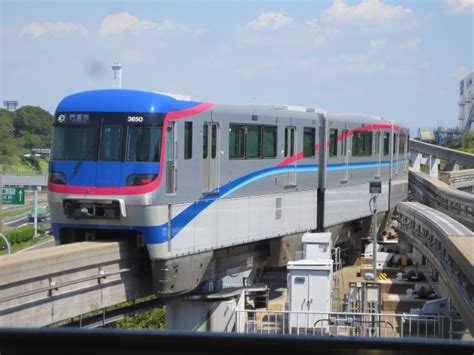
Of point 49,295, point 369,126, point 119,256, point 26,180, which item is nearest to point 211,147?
point 119,256

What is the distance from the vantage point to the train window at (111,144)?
32.9ft

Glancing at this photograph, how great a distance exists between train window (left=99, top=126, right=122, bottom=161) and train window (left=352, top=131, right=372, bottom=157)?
8143 mm

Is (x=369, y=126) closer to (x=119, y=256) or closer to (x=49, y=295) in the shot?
(x=119, y=256)

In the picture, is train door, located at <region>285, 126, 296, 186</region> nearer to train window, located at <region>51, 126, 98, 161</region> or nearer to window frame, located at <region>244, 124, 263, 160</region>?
window frame, located at <region>244, 124, 263, 160</region>

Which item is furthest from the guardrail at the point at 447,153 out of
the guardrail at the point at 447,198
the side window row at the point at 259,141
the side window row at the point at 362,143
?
the side window row at the point at 259,141

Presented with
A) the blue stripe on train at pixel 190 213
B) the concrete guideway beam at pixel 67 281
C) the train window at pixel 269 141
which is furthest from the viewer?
the train window at pixel 269 141

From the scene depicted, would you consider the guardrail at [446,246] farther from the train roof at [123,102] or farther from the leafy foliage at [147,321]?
the leafy foliage at [147,321]

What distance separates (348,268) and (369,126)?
3.85 m

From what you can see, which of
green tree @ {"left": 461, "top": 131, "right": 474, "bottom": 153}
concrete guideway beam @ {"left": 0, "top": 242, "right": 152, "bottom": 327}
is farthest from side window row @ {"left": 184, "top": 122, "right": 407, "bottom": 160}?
green tree @ {"left": 461, "top": 131, "right": 474, "bottom": 153}

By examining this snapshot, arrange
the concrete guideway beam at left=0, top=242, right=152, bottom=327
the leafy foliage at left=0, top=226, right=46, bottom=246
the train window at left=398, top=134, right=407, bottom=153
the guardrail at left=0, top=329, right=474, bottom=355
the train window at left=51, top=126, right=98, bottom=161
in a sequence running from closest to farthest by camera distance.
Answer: the guardrail at left=0, top=329, right=474, bottom=355 < the concrete guideway beam at left=0, top=242, right=152, bottom=327 < the train window at left=51, top=126, right=98, bottom=161 < the train window at left=398, top=134, right=407, bottom=153 < the leafy foliage at left=0, top=226, right=46, bottom=246

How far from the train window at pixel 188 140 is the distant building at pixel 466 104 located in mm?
76964

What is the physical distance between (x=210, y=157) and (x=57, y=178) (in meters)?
2.20

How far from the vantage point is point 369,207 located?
18812 millimetres

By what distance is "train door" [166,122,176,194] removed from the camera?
10055 mm
